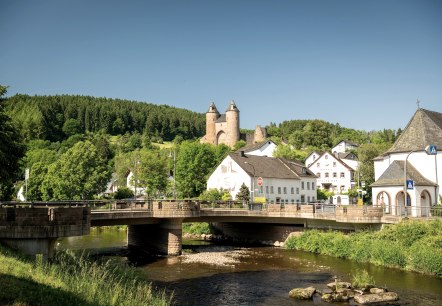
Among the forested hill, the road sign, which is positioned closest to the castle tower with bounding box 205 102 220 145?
the forested hill

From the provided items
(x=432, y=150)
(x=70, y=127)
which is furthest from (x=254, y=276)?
(x=70, y=127)

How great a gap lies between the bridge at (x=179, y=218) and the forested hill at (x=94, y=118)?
98405 millimetres

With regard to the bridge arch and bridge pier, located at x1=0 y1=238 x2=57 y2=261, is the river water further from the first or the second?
the bridge arch

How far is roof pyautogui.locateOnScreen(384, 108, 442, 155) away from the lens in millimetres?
46500

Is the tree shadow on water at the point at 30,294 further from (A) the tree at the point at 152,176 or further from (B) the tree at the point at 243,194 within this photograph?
(A) the tree at the point at 152,176

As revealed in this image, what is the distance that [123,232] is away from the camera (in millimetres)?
59312

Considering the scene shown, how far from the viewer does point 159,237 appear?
4150 cm

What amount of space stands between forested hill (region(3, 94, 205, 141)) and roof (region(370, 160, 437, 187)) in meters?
110

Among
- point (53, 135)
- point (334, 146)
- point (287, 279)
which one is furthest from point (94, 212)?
point (53, 135)

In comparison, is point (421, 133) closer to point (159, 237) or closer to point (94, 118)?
point (159, 237)

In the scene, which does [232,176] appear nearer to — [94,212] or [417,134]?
[417,134]

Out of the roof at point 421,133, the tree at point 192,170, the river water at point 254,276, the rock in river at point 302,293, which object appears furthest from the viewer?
the tree at point 192,170

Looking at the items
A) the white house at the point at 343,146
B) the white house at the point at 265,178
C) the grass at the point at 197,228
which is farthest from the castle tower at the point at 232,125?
the grass at the point at 197,228

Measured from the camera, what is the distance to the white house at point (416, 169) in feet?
143
